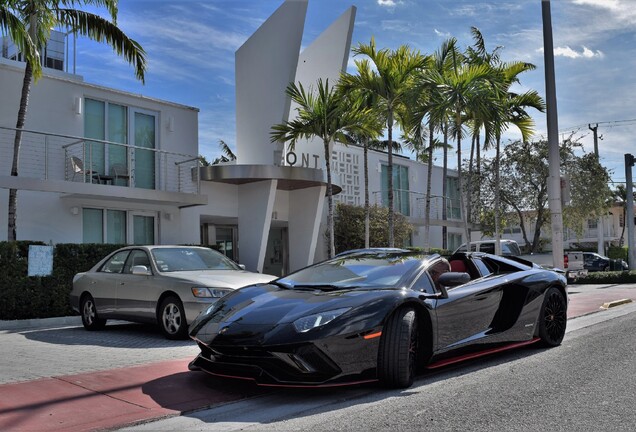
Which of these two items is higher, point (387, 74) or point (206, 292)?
point (387, 74)

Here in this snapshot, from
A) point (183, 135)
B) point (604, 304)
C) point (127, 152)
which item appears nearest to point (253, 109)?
point (183, 135)

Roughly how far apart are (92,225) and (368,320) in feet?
39.5

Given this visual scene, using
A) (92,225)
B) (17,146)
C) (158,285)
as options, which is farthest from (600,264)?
(158,285)

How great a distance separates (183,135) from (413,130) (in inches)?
257

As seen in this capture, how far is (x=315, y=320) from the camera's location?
4.93 metres

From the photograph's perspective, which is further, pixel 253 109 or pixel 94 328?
pixel 253 109

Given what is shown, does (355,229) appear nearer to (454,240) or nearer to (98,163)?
(98,163)

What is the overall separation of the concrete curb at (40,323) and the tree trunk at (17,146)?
2395 mm

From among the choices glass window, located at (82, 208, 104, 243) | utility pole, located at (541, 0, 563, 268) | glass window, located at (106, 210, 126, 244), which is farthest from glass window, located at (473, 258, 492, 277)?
glass window, located at (106, 210, 126, 244)

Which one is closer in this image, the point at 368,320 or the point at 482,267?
the point at 368,320

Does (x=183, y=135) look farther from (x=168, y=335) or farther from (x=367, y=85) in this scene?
(x=168, y=335)

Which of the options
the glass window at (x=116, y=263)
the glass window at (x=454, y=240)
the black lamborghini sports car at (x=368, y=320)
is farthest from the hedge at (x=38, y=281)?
the glass window at (x=454, y=240)

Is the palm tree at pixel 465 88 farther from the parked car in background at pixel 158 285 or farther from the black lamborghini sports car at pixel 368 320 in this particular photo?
the black lamborghini sports car at pixel 368 320

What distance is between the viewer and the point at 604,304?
42.9 feet
